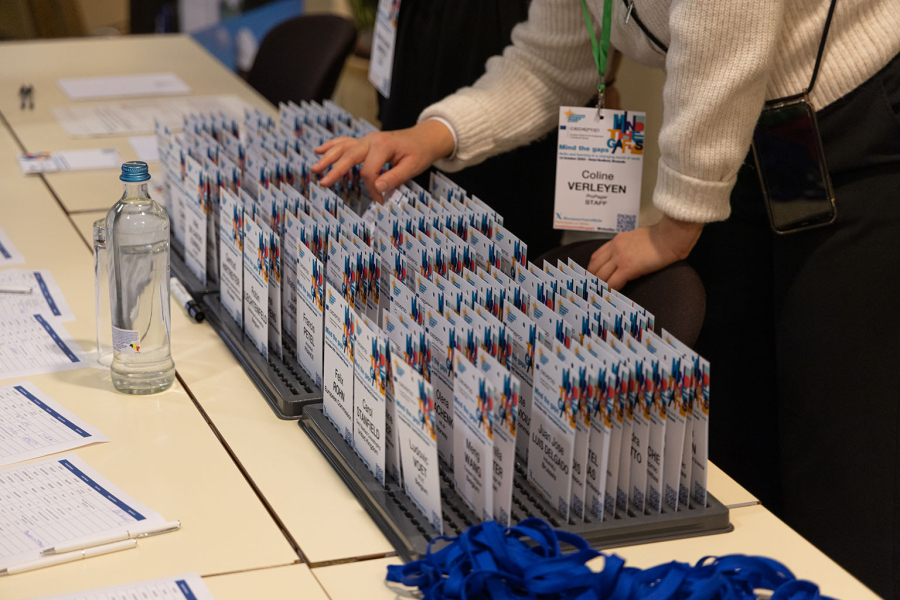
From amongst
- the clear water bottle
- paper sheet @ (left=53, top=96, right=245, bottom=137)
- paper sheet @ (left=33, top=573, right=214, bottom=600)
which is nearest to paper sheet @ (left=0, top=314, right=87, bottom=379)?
the clear water bottle

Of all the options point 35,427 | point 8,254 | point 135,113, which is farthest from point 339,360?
point 135,113

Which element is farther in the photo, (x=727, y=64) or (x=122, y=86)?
(x=122, y=86)

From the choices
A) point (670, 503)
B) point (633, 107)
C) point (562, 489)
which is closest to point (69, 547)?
point (562, 489)

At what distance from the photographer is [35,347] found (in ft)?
5.64

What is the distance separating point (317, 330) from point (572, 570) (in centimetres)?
60

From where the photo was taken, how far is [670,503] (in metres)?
1.28

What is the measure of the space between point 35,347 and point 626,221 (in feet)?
3.57

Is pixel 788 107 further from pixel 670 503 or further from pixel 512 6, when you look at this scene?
pixel 512 6

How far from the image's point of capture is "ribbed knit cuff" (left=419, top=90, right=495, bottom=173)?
206 cm

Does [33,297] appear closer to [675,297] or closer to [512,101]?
[512,101]

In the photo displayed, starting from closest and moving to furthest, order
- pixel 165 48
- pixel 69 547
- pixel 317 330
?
pixel 69 547 → pixel 317 330 → pixel 165 48

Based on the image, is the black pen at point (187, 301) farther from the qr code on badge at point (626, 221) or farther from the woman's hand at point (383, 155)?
the qr code on badge at point (626, 221)

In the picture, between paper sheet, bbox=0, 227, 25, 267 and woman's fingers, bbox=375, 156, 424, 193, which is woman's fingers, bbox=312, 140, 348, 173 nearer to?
woman's fingers, bbox=375, 156, 424, 193

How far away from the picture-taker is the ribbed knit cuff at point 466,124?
2061mm
